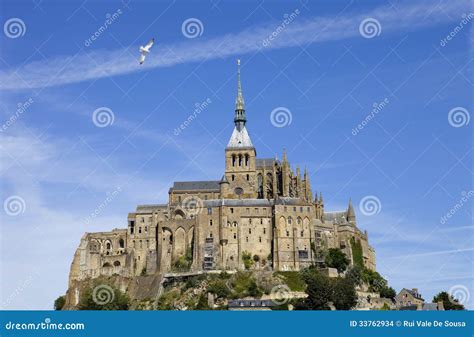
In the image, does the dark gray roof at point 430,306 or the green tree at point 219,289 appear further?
the dark gray roof at point 430,306

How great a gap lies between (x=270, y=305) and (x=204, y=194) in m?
29.3

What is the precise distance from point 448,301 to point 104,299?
4636 centimetres

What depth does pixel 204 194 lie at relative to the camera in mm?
114625

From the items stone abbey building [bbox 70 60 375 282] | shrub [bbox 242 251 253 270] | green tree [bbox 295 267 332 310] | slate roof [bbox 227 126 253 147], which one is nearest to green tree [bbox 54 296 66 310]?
stone abbey building [bbox 70 60 375 282]

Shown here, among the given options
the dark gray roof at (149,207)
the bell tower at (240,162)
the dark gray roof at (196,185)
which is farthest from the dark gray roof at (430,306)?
the dark gray roof at (149,207)

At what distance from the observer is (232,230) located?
105 metres

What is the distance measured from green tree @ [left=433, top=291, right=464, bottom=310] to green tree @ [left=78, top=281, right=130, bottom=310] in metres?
42.1

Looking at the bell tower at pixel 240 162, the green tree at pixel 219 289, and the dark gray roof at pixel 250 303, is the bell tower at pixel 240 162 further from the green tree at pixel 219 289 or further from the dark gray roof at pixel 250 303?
the dark gray roof at pixel 250 303

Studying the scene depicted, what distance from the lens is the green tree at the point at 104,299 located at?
92.9m

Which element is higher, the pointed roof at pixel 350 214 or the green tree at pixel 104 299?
the pointed roof at pixel 350 214

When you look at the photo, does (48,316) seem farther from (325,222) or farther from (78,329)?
(325,222)

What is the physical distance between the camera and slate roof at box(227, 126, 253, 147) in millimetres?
119125

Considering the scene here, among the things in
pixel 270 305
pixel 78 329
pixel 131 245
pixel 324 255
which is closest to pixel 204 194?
pixel 131 245

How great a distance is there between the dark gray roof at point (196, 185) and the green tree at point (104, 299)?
20.7 meters
